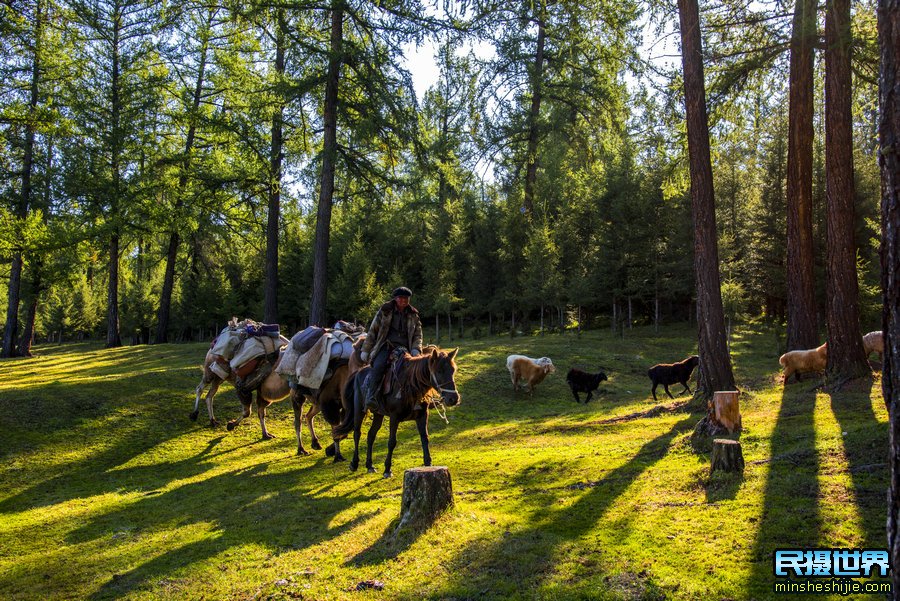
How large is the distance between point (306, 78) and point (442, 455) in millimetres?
12933

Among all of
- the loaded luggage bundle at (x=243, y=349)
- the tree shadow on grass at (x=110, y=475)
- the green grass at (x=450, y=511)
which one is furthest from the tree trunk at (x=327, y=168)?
the tree shadow on grass at (x=110, y=475)

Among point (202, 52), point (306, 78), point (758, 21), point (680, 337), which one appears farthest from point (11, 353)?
point (680, 337)

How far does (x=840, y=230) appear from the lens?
38.6 ft

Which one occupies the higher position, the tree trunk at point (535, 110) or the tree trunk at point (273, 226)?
the tree trunk at point (535, 110)

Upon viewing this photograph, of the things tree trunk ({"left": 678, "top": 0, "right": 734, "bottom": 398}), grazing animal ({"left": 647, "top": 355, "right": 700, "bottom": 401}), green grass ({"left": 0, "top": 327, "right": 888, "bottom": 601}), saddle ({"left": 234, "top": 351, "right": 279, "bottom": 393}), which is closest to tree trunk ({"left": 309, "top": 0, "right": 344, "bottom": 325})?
saddle ({"left": 234, "top": 351, "right": 279, "bottom": 393})

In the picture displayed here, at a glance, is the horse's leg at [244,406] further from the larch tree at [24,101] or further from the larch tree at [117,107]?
the larch tree at [117,107]

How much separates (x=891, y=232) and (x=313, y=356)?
8964mm

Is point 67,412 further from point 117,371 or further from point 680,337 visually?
point 680,337

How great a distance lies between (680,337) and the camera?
31.3 m

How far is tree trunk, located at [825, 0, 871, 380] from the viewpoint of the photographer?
11539 mm

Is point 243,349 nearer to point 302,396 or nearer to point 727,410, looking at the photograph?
point 302,396

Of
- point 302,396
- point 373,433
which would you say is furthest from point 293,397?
point 373,433

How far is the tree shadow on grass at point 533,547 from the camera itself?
4.46 meters

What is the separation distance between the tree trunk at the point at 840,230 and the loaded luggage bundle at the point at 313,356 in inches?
392
